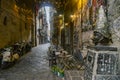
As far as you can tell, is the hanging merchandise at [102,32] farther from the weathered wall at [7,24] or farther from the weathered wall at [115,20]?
the weathered wall at [7,24]

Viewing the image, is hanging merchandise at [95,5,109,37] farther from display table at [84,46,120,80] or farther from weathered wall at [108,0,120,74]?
display table at [84,46,120,80]

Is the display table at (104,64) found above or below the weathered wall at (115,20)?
below

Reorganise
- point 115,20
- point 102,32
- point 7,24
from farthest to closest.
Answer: point 7,24, point 115,20, point 102,32

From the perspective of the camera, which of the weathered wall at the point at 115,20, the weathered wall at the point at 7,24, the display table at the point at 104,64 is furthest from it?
the weathered wall at the point at 7,24

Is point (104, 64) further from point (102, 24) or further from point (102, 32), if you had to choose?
point (102, 24)

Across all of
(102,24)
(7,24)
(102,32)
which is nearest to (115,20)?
(102,24)

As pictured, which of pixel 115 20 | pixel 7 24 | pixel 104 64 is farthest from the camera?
pixel 7 24

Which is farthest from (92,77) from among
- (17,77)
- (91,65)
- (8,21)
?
(8,21)

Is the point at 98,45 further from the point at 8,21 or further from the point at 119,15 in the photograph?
the point at 8,21

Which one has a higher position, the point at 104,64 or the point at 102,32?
the point at 102,32

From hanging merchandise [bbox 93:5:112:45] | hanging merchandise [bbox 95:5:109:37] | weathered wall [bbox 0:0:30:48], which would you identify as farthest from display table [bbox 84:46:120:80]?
weathered wall [bbox 0:0:30:48]

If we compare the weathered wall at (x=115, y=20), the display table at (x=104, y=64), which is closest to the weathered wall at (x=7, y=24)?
the weathered wall at (x=115, y=20)

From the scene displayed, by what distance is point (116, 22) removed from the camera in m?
4.83

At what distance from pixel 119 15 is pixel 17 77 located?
5929 millimetres
